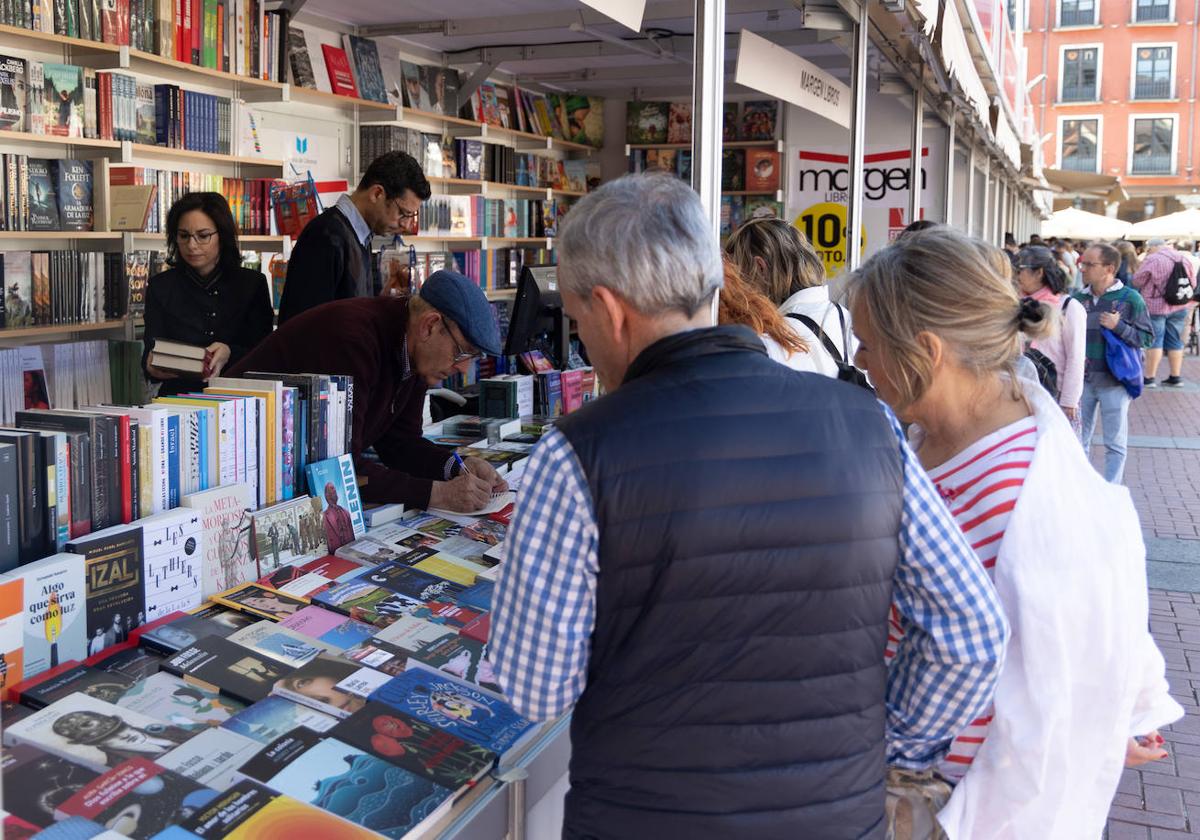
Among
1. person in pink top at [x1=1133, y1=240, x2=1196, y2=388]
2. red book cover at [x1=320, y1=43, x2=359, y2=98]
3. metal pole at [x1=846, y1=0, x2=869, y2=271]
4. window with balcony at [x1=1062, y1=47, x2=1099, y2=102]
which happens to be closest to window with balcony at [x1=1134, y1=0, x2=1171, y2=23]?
window with balcony at [x1=1062, y1=47, x2=1099, y2=102]

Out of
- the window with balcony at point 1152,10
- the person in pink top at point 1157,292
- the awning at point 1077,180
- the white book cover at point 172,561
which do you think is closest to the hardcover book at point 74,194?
the white book cover at point 172,561

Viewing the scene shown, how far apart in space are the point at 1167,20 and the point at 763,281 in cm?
4260

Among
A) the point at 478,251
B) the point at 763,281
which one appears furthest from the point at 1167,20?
the point at 763,281

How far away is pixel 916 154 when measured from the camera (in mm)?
6457

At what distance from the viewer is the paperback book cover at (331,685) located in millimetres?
1700

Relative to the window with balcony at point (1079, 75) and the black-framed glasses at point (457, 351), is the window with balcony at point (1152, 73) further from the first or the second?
the black-framed glasses at point (457, 351)

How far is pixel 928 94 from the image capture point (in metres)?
6.91

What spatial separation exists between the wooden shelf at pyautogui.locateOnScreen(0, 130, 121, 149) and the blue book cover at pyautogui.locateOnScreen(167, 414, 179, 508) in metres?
2.87

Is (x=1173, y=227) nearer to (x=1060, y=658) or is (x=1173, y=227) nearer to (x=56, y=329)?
(x=56, y=329)

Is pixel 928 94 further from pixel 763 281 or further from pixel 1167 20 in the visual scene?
pixel 1167 20

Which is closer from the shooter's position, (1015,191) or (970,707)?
(970,707)

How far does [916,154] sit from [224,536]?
5.40m

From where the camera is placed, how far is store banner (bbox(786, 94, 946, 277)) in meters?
6.15

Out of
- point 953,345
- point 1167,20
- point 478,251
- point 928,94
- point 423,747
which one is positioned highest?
point 1167,20
